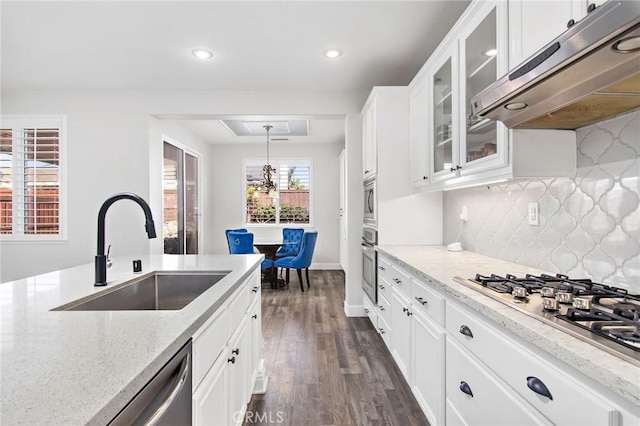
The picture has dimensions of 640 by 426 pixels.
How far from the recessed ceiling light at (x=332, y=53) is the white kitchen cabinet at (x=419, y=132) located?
724mm

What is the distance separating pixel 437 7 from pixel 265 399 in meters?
2.87

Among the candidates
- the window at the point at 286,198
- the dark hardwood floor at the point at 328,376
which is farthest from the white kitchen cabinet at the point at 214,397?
the window at the point at 286,198

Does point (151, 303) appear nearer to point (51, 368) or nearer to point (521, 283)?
point (51, 368)

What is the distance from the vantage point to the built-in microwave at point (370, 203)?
3193 mm

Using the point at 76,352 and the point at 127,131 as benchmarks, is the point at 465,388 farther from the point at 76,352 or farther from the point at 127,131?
the point at 127,131

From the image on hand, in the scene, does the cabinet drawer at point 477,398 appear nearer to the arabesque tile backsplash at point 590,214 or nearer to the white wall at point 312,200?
the arabesque tile backsplash at point 590,214

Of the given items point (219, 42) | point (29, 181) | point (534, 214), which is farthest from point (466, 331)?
point (29, 181)

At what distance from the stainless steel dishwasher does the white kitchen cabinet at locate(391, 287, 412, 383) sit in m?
1.44

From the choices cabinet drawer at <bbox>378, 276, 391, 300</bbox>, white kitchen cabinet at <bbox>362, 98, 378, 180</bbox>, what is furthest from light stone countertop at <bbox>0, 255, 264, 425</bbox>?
white kitchen cabinet at <bbox>362, 98, 378, 180</bbox>

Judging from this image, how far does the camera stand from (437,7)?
226cm

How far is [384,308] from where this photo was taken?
2.69m

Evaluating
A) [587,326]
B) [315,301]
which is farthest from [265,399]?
[315,301]

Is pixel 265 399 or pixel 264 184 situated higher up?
pixel 264 184

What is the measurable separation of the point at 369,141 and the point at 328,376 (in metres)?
2.23
